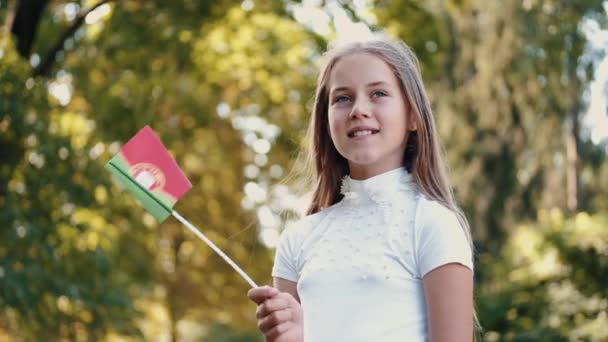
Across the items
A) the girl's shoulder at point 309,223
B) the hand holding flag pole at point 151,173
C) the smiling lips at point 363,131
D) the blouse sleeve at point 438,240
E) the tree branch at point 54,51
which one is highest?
the tree branch at point 54,51

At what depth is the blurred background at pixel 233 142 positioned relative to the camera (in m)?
9.52

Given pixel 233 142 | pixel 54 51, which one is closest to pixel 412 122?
pixel 54 51

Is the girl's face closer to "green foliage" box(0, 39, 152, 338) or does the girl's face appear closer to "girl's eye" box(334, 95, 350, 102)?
"girl's eye" box(334, 95, 350, 102)

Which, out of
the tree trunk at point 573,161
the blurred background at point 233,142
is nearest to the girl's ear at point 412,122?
the blurred background at point 233,142

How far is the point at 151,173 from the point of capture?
7.88ft

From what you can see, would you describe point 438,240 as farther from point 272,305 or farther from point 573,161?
point 573,161

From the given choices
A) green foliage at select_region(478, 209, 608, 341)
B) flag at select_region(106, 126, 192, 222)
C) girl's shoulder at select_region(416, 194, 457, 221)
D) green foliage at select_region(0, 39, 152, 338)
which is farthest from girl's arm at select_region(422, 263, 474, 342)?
green foliage at select_region(478, 209, 608, 341)

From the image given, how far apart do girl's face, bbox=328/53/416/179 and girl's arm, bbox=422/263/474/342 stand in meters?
0.33

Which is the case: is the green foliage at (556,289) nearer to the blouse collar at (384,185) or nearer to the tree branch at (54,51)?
the tree branch at (54,51)

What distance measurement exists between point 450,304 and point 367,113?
433 mm

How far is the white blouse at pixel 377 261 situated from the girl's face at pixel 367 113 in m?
0.06

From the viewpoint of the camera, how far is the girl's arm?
2.15 m

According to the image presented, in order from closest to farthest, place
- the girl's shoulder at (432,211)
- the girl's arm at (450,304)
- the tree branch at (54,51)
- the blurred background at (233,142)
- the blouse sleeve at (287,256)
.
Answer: the girl's arm at (450,304) < the girl's shoulder at (432,211) < the blouse sleeve at (287,256) < the blurred background at (233,142) < the tree branch at (54,51)

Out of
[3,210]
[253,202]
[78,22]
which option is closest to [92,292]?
[3,210]
